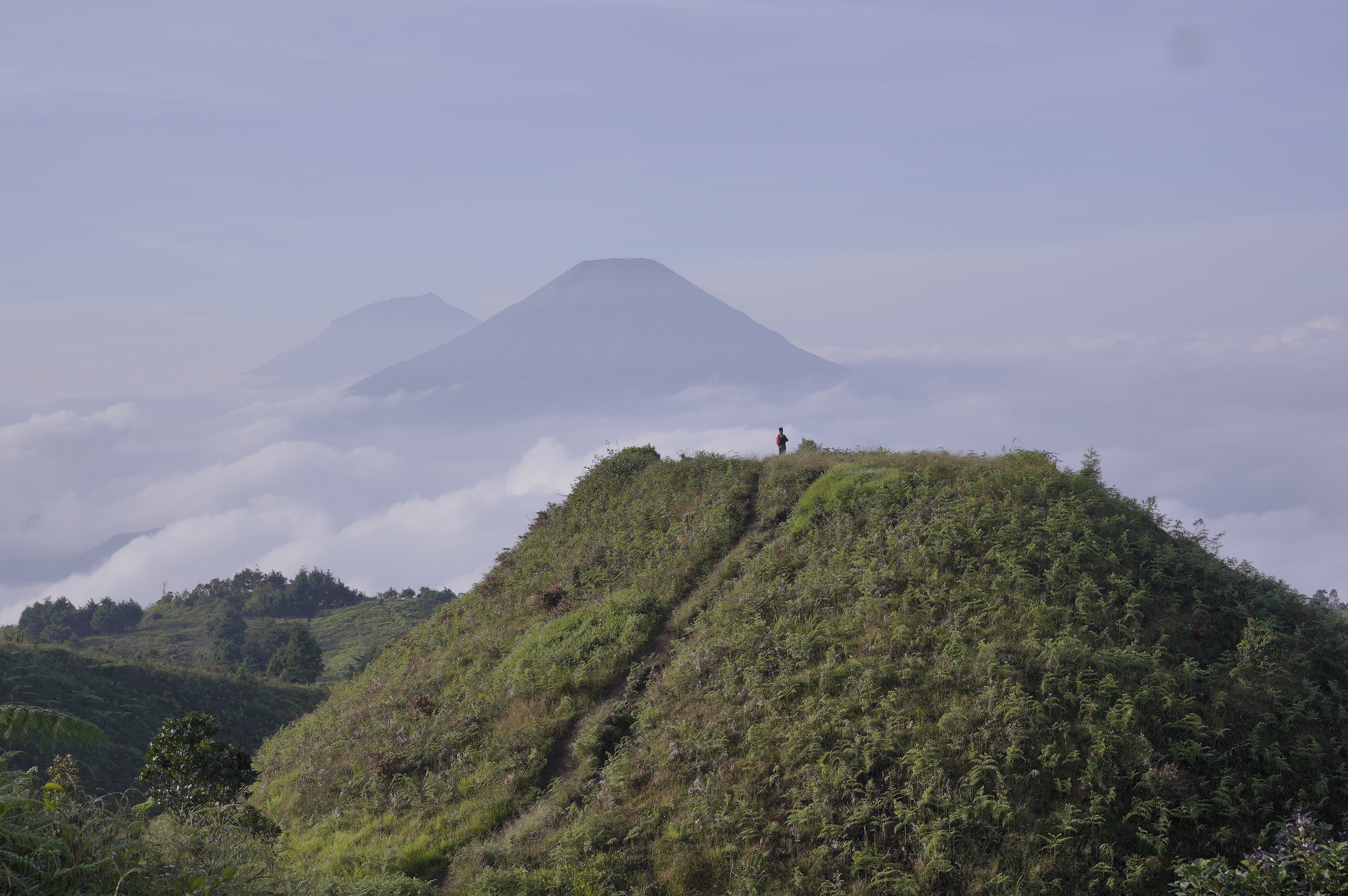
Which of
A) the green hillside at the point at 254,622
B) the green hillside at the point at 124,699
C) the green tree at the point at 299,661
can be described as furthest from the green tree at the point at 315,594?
the green hillside at the point at 124,699

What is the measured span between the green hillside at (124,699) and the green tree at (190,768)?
18640 mm

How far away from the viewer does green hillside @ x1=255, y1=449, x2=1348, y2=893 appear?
13281 mm

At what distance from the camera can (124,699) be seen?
4034 cm

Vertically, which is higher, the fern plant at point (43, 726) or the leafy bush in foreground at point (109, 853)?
the fern plant at point (43, 726)

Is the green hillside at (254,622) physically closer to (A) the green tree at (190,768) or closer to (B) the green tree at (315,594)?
(B) the green tree at (315,594)

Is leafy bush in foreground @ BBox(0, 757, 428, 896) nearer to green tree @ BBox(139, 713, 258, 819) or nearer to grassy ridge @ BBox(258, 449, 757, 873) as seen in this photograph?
grassy ridge @ BBox(258, 449, 757, 873)

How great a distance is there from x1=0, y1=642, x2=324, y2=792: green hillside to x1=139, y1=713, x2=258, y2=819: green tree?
1864cm

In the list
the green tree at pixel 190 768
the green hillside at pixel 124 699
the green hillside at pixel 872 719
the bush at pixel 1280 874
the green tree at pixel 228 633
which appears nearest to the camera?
the bush at pixel 1280 874

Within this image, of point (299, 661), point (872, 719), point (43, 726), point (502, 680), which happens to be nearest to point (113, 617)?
point (299, 661)

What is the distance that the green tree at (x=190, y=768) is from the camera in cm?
1628

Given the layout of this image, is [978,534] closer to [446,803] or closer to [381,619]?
[446,803]

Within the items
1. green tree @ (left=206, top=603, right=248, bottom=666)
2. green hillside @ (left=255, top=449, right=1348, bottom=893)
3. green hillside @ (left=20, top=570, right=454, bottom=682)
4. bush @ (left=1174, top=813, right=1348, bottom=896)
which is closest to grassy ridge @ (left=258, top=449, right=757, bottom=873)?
green hillside @ (left=255, top=449, right=1348, bottom=893)

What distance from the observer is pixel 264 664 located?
7281 cm

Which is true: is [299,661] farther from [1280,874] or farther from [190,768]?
[1280,874]
